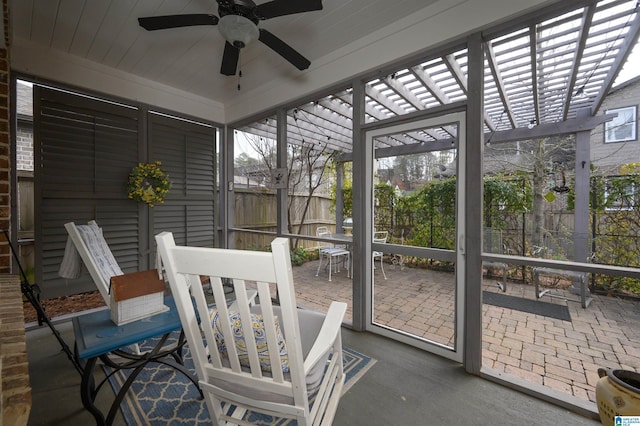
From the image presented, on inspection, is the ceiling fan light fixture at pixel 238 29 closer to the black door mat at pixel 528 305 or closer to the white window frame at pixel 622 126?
the white window frame at pixel 622 126

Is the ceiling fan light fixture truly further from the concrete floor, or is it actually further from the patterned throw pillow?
the concrete floor

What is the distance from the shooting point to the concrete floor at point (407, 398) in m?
1.64

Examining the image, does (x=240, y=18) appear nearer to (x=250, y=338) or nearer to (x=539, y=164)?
(x=250, y=338)

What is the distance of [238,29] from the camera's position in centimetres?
191

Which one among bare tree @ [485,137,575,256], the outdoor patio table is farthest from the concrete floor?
bare tree @ [485,137,575,256]

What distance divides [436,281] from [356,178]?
Result: 4.12 feet

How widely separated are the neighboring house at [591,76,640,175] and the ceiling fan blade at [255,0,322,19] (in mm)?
1994

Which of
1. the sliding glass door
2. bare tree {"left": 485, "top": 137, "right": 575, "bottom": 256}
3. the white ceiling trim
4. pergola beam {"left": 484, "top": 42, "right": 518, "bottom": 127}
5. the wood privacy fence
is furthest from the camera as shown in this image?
the wood privacy fence

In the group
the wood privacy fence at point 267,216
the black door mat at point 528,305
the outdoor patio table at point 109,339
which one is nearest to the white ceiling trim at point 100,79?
the wood privacy fence at point 267,216

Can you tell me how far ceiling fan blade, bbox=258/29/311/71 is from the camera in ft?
6.72

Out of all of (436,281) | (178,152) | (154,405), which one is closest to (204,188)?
(178,152)

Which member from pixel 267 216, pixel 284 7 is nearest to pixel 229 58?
pixel 284 7

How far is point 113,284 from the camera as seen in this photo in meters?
1.62

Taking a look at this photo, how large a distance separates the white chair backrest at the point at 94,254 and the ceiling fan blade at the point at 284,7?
6.58ft
